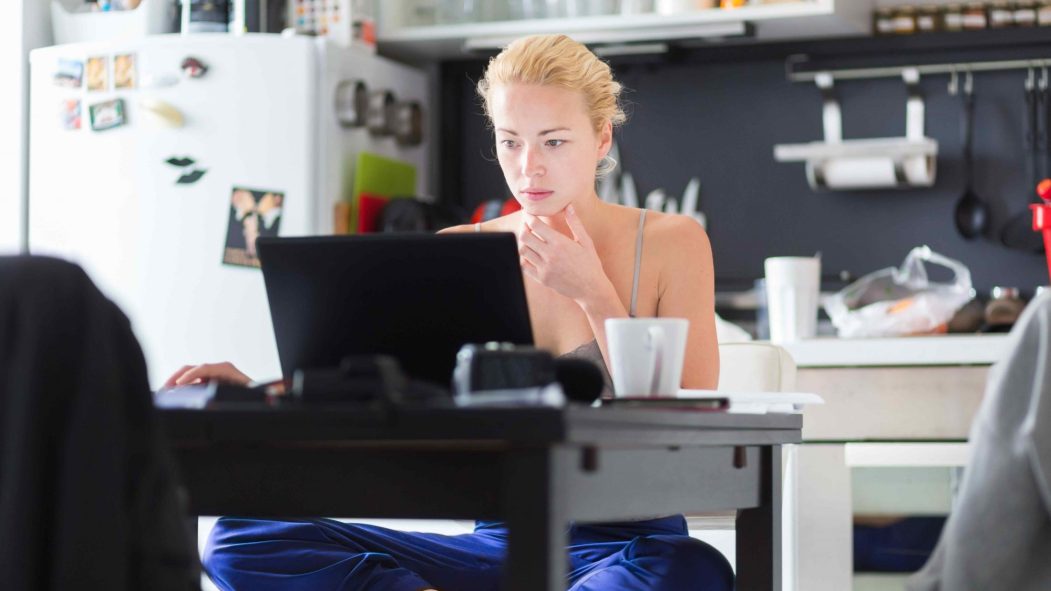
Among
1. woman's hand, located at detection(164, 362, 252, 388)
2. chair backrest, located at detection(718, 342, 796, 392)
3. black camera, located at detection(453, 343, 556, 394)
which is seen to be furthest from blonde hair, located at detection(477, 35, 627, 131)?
black camera, located at detection(453, 343, 556, 394)

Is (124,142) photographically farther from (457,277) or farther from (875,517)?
(457,277)

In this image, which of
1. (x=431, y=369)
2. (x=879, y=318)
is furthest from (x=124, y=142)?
(x=431, y=369)

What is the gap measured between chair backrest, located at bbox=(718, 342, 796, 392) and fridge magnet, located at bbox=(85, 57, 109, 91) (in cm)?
199

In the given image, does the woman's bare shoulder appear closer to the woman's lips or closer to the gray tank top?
the gray tank top

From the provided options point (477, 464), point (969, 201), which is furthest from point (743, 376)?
point (969, 201)

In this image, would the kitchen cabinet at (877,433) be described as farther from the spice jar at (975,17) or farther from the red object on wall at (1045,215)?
the spice jar at (975,17)

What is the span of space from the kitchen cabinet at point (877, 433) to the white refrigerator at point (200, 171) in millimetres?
1294

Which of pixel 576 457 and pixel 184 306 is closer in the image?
pixel 576 457

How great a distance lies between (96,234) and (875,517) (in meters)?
2.01

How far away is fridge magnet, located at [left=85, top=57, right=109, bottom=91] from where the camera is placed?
3.60m

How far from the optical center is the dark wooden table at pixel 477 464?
3.23ft

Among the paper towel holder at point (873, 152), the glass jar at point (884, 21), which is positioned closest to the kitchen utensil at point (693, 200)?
the paper towel holder at point (873, 152)

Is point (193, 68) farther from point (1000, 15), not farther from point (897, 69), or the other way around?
point (1000, 15)

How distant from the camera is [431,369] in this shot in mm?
1326
